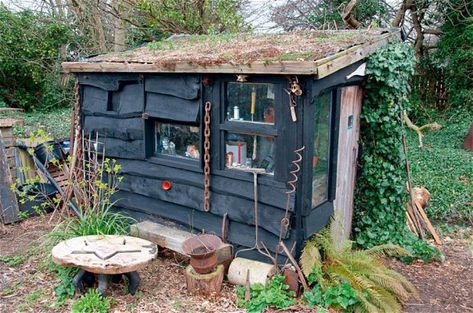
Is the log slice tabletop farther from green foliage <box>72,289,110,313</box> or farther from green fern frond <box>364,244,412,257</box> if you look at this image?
green fern frond <box>364,244,412,257</box>

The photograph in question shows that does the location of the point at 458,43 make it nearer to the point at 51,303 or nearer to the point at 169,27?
the point at 169,27

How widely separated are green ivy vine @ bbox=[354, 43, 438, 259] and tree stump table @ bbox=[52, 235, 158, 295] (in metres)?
2.72

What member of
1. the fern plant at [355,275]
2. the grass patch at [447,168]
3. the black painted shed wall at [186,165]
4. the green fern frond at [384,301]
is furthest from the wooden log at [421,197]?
the green fern frond at [384,301]

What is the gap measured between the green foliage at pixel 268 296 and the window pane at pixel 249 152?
1.03 meters

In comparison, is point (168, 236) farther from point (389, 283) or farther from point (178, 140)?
point (389, 283)

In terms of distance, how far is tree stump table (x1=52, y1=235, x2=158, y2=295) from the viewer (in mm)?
3605

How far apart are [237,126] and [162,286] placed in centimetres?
168

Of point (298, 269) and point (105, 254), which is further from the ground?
point (105, 254)

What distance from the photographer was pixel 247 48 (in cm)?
469

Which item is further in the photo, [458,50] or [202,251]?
[458,50]

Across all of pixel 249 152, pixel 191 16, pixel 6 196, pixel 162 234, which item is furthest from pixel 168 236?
pixel 191 16

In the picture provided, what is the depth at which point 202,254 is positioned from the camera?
152 inches

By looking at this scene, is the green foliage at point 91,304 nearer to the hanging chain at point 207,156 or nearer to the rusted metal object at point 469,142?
the hanging chain at point 207,156

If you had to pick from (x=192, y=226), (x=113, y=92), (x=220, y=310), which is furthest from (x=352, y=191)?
(x=113, y=92)
